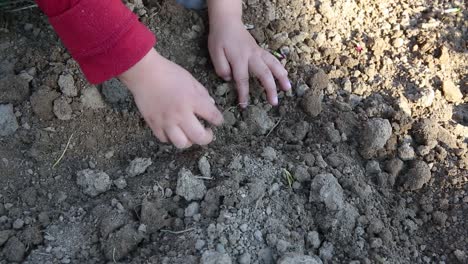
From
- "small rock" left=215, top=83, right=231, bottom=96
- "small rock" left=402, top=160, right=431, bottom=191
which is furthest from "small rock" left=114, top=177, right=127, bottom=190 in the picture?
"small rock" left=402, top=160, right=431, bottom=191

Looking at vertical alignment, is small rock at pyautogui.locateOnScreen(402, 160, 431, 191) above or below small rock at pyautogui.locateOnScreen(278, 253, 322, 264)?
below

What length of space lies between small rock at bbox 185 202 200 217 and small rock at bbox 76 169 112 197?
0.69 ft

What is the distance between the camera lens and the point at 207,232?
1405 millimetres

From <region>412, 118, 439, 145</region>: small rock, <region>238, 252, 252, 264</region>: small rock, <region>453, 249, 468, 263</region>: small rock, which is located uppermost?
<region>238, 252, 252, 264</region>: small rock

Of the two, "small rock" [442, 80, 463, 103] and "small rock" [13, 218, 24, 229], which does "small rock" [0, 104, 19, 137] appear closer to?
"small rock" [13, 218, 24, 229]

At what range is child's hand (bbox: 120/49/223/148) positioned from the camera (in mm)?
1425

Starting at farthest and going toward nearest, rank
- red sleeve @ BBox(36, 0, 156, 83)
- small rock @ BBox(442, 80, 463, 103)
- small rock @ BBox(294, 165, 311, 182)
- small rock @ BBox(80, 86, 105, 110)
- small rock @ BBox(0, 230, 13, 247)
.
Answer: small rock @ BBox(442, 80, 463, 103), small rock @ BBox(80, 86, 105, 110), small rock @ BBox(294, 165, 311, 182), small rock @ BBox(0, 230, 13, 247), red sleeve @ BBox(36, 0, 156, 83)

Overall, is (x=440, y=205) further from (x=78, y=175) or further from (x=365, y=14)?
(x=78, y=175)

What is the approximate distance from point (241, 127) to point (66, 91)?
44 centimetres

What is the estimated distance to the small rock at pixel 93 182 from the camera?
59.9 inches

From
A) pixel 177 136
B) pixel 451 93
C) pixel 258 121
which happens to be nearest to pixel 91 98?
pixel 177 136

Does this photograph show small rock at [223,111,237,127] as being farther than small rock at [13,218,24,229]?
Yes

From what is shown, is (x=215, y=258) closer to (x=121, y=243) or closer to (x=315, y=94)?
(x=121, y=243)

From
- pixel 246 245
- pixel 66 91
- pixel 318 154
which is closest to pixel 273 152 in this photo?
pixel 318 154
